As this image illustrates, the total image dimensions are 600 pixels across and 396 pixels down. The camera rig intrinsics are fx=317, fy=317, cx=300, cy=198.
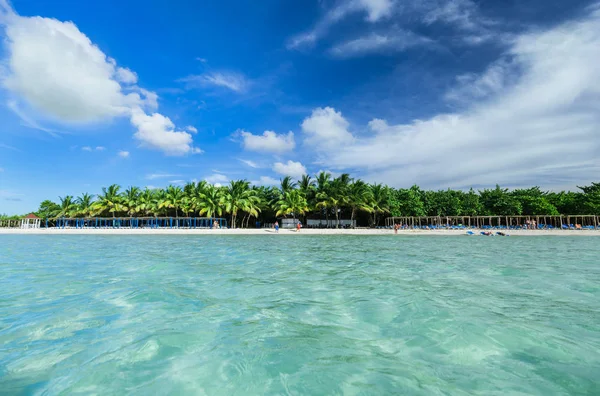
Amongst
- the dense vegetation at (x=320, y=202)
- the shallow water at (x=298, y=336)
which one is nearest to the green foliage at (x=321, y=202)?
the dense vegetation at (x=320, y=202)

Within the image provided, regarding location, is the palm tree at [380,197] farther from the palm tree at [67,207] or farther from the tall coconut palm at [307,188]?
the palm tree at [67,207]

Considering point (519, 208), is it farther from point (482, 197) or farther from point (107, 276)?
point (107, 276)

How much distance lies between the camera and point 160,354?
158 inches

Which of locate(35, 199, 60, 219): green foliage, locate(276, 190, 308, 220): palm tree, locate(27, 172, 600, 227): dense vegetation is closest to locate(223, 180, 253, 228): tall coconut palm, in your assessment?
locate(27, 172, 600, 227): dense vegetation

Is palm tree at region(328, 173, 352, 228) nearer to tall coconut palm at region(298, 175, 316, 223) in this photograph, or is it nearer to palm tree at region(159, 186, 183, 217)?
tall coconut palm at region(298, 175, 316, 223)

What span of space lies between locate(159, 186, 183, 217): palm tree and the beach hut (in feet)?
89.1

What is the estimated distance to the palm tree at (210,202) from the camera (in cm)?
4456

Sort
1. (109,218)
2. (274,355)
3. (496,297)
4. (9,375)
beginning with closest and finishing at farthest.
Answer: (9,375)
(274,355)
(496,297)
(109,218)

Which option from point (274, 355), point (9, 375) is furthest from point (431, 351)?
point (9, 375)

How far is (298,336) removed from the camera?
4.64 m

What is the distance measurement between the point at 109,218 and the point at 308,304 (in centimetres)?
5520

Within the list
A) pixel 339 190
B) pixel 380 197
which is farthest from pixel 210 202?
pixel 380 197

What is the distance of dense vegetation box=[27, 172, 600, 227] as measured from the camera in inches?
1708

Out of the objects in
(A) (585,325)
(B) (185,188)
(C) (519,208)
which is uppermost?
(B) (185,188)
